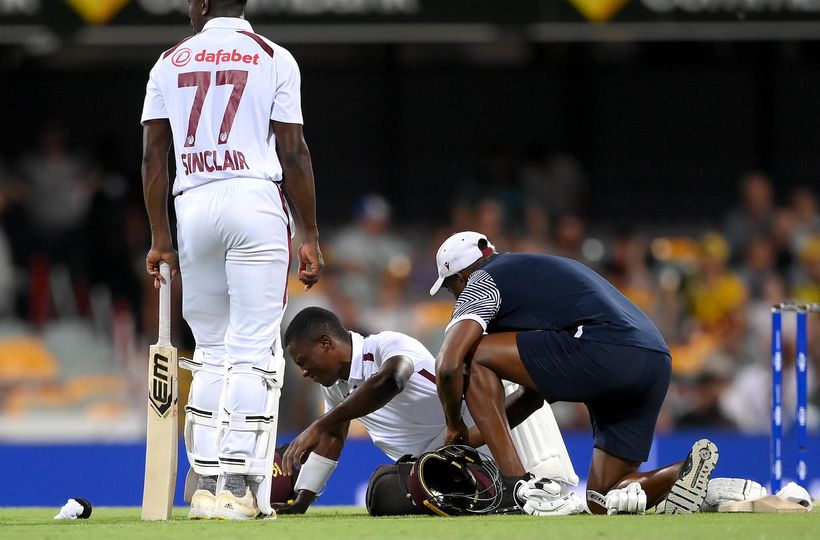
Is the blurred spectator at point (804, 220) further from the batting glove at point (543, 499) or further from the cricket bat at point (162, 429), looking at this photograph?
the cricket bat at point (162, 429)

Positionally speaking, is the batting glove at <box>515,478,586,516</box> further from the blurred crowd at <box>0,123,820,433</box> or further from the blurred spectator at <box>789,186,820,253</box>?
the blurred spectator at <box>789,186,820,253</box>

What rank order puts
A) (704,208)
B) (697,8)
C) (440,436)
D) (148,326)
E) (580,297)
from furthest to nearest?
1. (704,208)
2. (148,326)
3. (697,8)
4. (440,436)
5. (580,297)

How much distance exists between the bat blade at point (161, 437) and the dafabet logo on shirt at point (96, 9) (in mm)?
5750

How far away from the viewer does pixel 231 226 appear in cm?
536

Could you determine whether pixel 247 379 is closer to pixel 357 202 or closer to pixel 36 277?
pixel 36 277

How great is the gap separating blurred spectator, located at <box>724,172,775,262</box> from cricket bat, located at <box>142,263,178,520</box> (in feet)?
25.6

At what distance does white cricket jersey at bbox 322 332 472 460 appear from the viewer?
6543 millimetres

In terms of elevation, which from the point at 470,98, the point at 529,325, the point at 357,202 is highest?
the point at 470,98

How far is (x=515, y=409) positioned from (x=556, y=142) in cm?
808

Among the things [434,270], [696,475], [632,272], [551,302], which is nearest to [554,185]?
[632,272]

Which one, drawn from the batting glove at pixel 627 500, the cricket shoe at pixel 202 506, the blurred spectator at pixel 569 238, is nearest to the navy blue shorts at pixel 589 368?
the batting glove at pixel 627 500

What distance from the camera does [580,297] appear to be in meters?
5.96

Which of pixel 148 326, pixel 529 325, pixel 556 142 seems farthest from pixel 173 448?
pixel 556 142

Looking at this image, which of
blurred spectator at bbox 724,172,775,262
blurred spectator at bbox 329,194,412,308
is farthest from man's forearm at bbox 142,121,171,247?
blurred spectator at bbox 724,172,775,262
